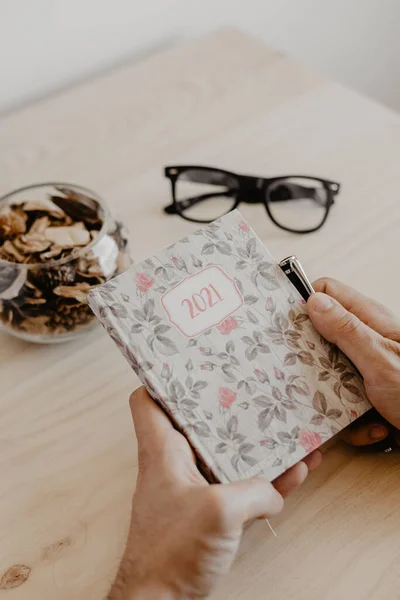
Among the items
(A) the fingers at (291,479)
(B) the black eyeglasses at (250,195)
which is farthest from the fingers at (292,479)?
(B) the black eyeglasses at (250,195)

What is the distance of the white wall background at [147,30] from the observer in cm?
93

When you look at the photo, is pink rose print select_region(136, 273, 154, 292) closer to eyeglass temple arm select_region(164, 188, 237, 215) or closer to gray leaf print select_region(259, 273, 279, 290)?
gray leaf print select_region(259, 273, 279, 290)

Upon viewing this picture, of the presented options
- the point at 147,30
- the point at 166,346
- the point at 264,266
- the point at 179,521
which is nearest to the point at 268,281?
the point at 264,266

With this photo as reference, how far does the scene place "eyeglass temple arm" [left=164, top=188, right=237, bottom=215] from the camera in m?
0.79

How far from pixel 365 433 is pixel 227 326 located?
0.53 feet

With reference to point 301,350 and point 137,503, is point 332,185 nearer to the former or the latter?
point 301,350

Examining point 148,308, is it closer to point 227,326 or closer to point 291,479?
point 227,326

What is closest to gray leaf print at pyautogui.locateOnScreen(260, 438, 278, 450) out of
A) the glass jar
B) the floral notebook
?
the floral notebook

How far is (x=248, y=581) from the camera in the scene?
1.61ft

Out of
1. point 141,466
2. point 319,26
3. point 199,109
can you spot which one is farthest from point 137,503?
point 319,26

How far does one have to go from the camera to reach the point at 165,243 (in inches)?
30.0

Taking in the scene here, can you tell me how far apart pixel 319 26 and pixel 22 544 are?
3.80ft

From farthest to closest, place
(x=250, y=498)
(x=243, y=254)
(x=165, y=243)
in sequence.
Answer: (x=165, y=243) < (x=243, y=254) < (x=250, y=498)

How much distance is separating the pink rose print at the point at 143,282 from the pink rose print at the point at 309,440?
180 millimetres
